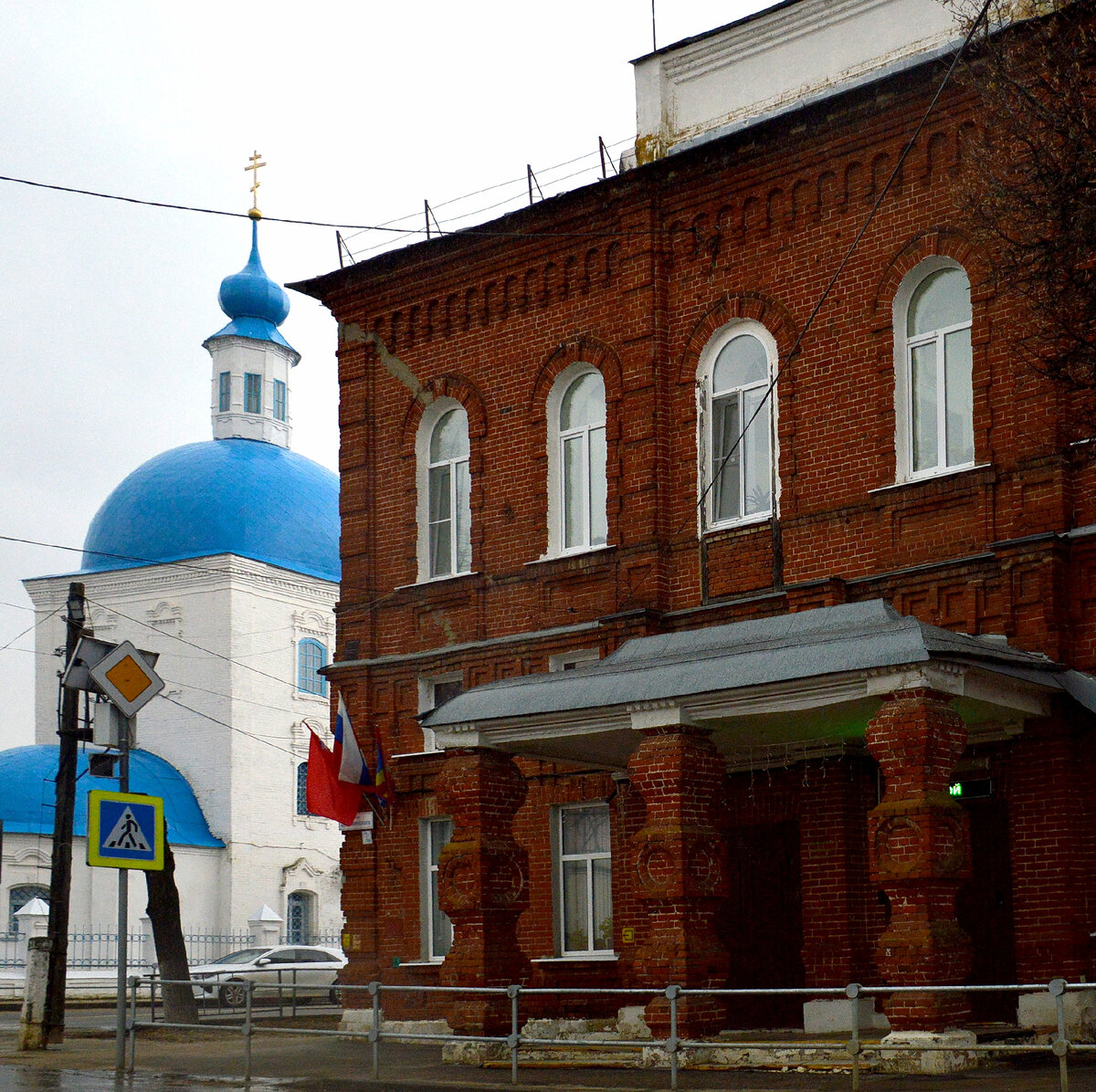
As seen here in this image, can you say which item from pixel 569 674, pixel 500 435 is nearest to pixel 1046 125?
pixel 569 674

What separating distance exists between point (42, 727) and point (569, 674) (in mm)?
34728

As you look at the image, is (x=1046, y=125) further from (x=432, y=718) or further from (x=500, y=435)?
(x=500, y=435)

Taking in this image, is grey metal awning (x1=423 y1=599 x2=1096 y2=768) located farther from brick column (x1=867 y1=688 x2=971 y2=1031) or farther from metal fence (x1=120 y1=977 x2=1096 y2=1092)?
metal fence (x1=120 y1=977 x2=1096 y2=1092)

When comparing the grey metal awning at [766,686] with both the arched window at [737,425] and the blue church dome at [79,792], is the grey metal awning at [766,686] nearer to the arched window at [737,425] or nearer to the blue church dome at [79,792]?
the arched window at [737,425]

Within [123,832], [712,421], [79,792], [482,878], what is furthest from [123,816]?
[79,792]

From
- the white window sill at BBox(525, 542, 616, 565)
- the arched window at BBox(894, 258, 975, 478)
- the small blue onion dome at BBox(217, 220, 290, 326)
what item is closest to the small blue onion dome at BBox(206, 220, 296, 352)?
the small blue onion dome at BBox(217, 220, 290, 326)

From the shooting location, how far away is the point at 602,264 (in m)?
21.1

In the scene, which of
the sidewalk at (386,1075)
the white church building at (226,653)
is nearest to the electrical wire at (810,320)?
the sidewalk at (386,1075)

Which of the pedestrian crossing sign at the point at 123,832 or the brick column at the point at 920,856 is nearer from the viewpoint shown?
the brick column at the point at 920,856

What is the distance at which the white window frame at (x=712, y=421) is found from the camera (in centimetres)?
1930

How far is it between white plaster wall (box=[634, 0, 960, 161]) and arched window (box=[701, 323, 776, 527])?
284 centimetres

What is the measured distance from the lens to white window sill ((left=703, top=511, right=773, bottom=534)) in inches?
754

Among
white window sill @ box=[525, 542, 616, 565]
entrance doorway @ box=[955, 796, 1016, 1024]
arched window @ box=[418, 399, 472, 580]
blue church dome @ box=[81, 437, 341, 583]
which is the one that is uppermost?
blue church dome @ box=[81, 437, 341, 583]

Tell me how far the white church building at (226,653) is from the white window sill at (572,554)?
24114mm
